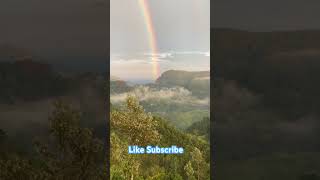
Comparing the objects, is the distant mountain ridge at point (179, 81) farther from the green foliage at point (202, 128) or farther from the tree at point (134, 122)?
the green foliage at point (202, 128)

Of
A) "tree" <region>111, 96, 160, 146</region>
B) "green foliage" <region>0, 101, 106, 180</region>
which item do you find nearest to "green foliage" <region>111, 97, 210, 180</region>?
"tree" <region>111, 96, 160, 146</region>

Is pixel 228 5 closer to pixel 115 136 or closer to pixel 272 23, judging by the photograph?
pixel 272 23

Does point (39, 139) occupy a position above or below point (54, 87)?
below

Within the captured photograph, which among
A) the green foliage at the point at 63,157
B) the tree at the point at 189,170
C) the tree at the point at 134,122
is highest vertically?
the tree at the point at 134,122

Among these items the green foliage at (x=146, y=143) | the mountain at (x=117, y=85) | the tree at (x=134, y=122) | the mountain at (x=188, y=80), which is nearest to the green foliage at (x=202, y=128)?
the green foliage at (x=146, y=143)

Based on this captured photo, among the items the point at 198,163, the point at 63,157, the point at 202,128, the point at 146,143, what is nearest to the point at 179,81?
the point at 202,128

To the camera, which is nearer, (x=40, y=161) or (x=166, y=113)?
(x=40, y=161)

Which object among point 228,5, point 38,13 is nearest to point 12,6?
point 38,13

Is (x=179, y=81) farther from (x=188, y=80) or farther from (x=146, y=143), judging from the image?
(x=146, y=143)
